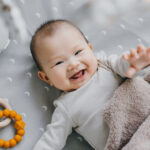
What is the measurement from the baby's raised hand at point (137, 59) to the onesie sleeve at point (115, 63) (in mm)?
41

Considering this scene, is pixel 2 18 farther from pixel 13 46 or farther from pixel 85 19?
pixel 85 19

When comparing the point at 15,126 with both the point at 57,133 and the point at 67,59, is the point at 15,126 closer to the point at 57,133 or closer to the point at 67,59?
the point at 57,133

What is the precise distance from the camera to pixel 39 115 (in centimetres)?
109

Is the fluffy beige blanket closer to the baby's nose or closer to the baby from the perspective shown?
the baby

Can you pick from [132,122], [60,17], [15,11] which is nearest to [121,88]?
[132,122]

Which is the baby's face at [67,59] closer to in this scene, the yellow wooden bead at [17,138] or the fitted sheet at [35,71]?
the fitted sheet at [35,71]

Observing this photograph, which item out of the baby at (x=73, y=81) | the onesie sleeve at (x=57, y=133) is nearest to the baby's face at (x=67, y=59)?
the baby at (x=73, y=81)

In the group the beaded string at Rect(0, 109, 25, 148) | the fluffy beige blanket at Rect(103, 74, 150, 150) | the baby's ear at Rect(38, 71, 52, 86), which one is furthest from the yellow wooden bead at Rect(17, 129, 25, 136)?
the fluffy beige blanket at Rect(103, 74, 150, 150)

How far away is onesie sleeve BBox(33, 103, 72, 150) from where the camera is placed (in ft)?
3.31

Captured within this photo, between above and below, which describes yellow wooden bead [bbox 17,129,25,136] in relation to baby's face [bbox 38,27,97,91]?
below

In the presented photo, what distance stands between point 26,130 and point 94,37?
1.53 feet

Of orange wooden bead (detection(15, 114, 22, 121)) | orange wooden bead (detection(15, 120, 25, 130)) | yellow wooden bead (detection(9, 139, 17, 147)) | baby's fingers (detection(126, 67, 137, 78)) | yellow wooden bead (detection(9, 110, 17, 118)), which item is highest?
baby's fingers (detection(126, 67, 137, 78))

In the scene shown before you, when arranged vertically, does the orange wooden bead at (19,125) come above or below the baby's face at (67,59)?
below

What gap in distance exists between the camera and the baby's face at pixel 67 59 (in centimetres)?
101
